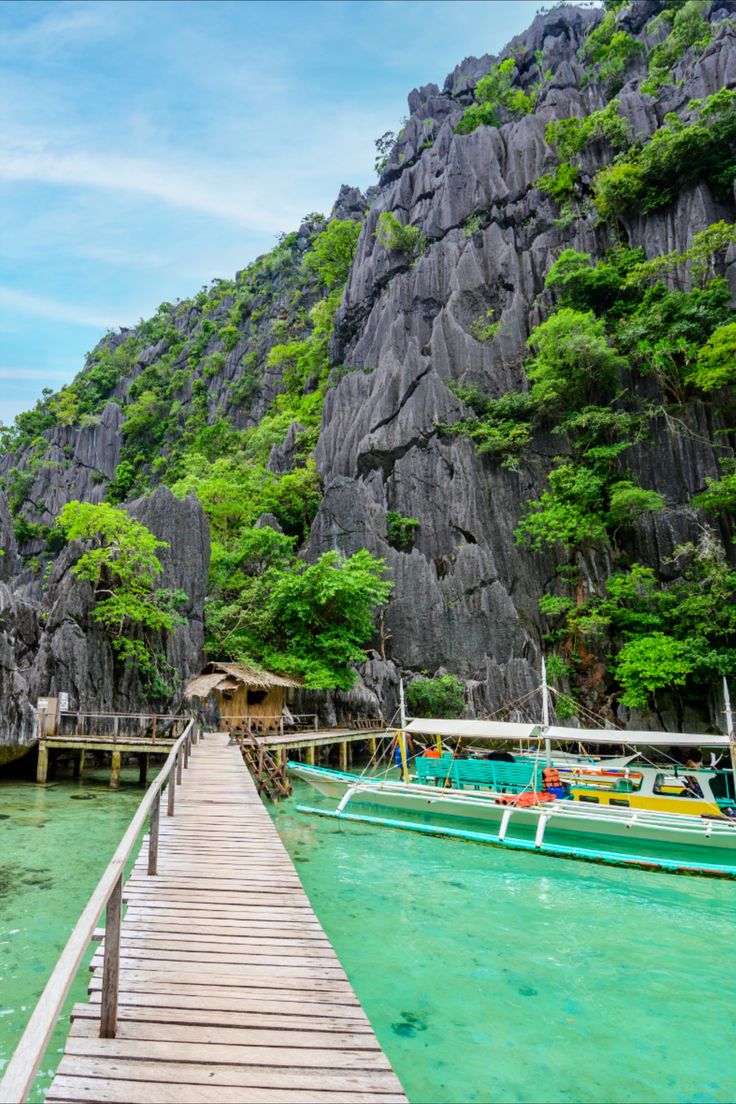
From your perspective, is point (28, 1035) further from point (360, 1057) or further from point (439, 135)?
point (439, 135)

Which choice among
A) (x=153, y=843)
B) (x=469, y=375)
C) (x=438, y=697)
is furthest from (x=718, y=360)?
(x=153, y=843)

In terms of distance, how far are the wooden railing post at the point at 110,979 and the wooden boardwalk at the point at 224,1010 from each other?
0.06 meters

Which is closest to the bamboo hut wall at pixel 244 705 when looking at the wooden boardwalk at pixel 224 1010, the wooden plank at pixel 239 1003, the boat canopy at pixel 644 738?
the boat canopy at pixel 644 738

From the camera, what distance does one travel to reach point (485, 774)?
1691 centimetres

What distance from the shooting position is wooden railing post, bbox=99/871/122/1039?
327 cm

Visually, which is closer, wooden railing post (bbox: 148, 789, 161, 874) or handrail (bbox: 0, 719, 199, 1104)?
handrail (bbox: 0, 719, 199, 1104)

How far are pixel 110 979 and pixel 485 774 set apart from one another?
14808 millimetres

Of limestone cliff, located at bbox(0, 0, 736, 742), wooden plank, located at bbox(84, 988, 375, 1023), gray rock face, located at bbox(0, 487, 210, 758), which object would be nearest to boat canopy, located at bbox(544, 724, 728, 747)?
limestone cliff, located at bbox(0, 0, 736, 742)

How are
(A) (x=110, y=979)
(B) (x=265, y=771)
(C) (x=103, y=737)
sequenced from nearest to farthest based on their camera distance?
(A) (x=110, y=979) < (B) (x=265, y=771) < (C) (x=103, y=737)

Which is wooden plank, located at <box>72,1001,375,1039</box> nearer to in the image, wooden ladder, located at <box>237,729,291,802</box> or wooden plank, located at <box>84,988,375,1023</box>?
wooden plank, located at <box>84,988,375,1023</box>

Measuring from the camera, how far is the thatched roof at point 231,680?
21422 mm

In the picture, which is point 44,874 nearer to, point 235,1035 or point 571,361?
point 235,1035

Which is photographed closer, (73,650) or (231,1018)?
(231,1018)

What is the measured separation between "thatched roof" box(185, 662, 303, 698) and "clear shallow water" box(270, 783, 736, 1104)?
10012mm
